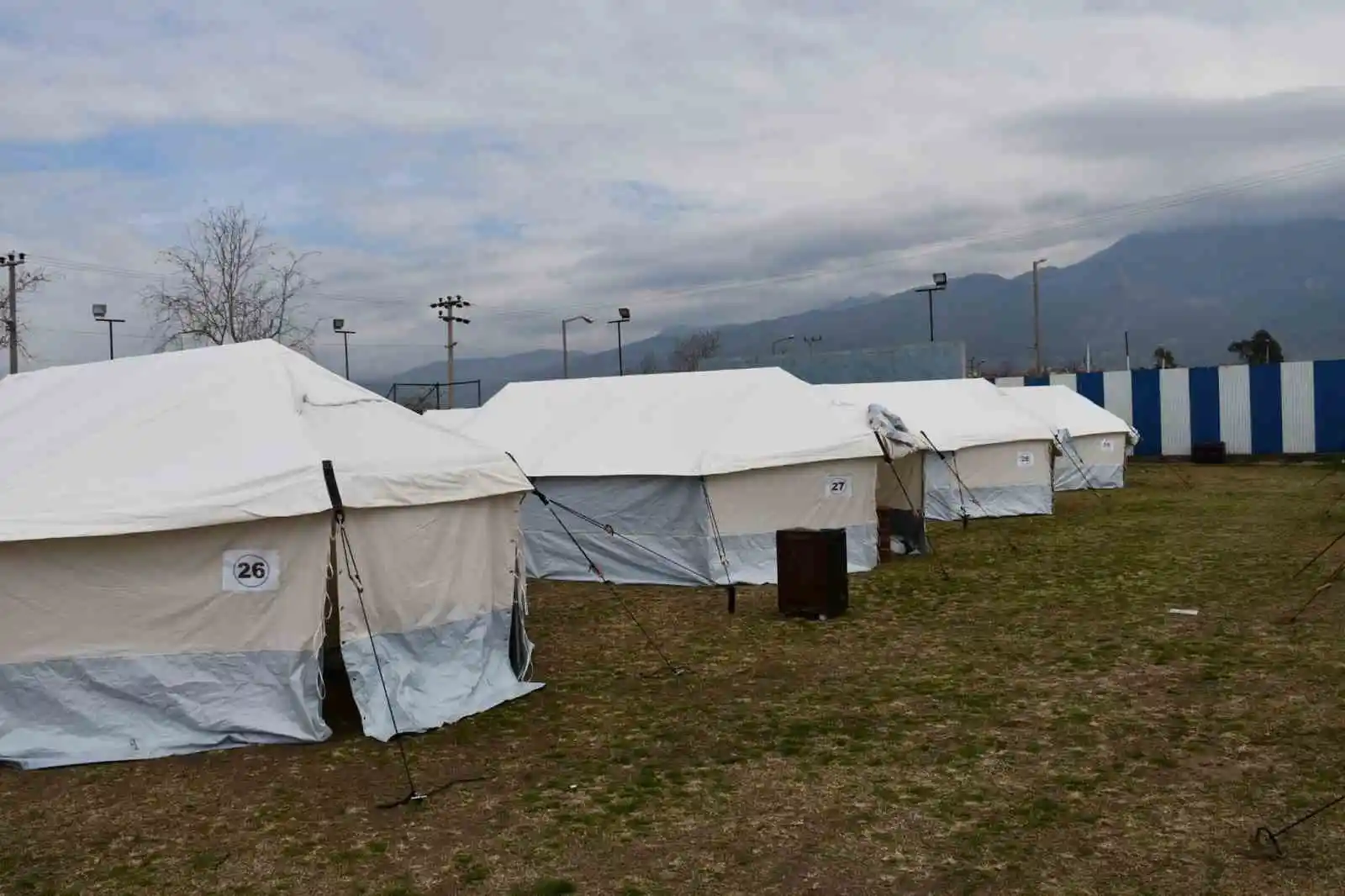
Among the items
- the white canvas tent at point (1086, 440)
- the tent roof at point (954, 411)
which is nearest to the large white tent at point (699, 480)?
the tent roof at point (954, 411)

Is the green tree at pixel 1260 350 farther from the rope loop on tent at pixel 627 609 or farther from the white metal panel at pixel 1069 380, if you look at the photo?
the rope loop on tent at pixel 627 609

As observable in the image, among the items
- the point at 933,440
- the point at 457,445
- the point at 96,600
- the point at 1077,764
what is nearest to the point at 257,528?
the point at 96,600

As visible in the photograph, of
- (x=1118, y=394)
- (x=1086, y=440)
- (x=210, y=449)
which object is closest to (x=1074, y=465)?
(x=1086, y=440)

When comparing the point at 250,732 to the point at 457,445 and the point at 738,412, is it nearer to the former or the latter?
the point at 457,445

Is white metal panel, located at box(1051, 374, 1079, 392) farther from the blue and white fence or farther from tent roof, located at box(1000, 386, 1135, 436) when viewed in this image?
tent roof, located at box(1000, 386, 1135, 436)

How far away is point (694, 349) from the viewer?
7638 centimetres

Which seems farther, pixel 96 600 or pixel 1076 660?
pixel 1076 660

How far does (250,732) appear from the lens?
8.19m

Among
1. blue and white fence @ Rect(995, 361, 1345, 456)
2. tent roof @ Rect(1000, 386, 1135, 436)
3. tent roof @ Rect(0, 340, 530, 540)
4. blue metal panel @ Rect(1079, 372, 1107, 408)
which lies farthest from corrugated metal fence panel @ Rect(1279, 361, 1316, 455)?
tent roof @ Rect(0, 340, 530, 540)

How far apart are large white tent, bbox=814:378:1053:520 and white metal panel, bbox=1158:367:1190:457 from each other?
17.2 metres

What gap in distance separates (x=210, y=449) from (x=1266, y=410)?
122ft

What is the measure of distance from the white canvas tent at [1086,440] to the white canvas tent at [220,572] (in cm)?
2171

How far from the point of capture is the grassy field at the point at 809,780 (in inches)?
229

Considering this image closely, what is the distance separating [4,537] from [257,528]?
1.66 metres
